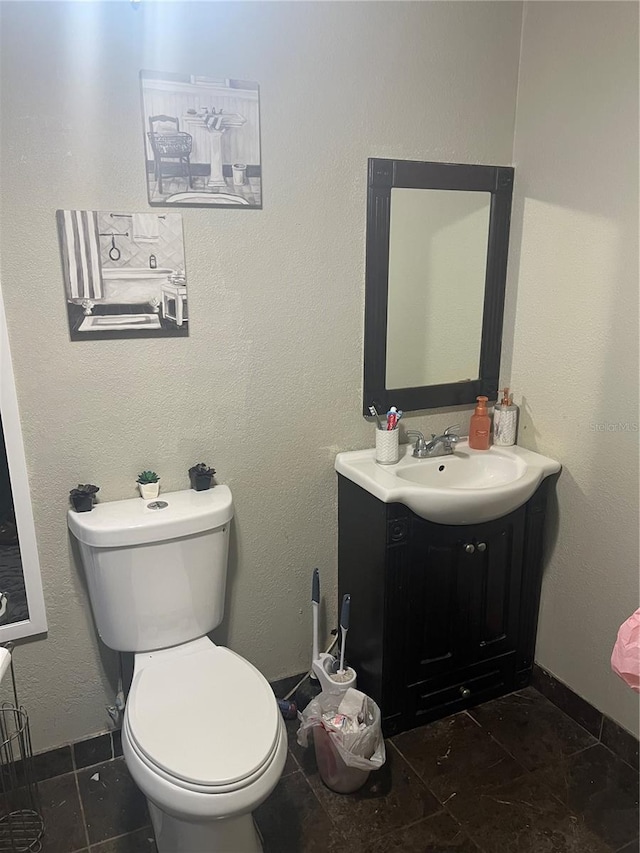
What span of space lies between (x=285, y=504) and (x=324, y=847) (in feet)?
3.01

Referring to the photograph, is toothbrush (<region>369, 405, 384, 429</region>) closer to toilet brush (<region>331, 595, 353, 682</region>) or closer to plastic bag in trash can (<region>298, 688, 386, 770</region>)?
toilet brush (<region>331, 595, 353, 682</region>)

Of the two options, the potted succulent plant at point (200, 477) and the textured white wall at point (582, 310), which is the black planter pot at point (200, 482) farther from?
the textured white wall at point (582, 310)

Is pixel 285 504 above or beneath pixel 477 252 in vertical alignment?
beneath

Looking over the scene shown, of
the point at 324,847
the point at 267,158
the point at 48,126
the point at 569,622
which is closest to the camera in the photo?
the point at 48,126

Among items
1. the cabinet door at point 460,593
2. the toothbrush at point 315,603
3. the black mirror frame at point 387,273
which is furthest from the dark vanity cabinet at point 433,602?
the black mirror frame at point 387,273

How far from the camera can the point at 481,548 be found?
1.89 metres

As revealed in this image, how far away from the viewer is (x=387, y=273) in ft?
6.37

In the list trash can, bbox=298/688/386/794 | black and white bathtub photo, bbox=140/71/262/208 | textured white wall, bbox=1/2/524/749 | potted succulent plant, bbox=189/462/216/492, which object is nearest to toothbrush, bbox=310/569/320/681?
textured white wall, bbox=1/2/524/749

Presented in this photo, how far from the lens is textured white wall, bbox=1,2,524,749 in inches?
59.7

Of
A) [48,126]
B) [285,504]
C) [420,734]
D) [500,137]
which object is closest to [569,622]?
[420,734]

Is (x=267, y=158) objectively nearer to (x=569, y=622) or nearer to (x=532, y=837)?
(x=569, y=622)

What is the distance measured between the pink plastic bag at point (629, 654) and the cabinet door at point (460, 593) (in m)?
0.62

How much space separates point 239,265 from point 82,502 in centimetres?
77

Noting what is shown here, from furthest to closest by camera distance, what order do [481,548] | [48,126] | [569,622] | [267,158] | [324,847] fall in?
[569,622] < [481,548] < [267,158] < [324,847] < [48,126]
